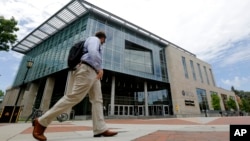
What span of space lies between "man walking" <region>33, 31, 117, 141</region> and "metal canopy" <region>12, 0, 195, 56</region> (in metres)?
22.7

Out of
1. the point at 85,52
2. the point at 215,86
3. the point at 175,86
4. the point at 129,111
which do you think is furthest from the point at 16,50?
the point at 215,86

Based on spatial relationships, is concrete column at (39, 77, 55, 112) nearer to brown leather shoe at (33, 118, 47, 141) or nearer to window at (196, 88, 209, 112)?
brown leather shoe at (33, 118, 47, 141)

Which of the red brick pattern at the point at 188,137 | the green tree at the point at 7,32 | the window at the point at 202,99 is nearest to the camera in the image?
the red brick pattern at the point at 188,137

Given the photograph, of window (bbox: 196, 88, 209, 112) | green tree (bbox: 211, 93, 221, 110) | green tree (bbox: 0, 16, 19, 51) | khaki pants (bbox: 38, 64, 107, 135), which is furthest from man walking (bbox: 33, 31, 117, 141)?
green tree (bbox: 211, 93, 221, 110)

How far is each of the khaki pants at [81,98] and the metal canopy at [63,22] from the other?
22824 millimetres

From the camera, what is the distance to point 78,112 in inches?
878

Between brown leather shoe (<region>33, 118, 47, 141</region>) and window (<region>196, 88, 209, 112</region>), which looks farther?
window (<region>196, 88, 209, 112</region>)

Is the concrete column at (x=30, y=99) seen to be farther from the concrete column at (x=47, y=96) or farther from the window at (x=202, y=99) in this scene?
the window at (x=202, y=99)

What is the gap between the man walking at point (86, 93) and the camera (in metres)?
2.08

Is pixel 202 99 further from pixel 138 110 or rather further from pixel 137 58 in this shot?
pixel 137 58

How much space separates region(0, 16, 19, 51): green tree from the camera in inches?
570

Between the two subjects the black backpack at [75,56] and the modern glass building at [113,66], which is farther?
the modern glass building at [113,66]

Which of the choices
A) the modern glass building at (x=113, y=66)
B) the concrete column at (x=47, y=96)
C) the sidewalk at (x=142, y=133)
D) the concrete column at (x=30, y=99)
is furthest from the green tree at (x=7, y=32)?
the concrete column at (x=30, y=99)

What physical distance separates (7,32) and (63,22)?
13.2 m
